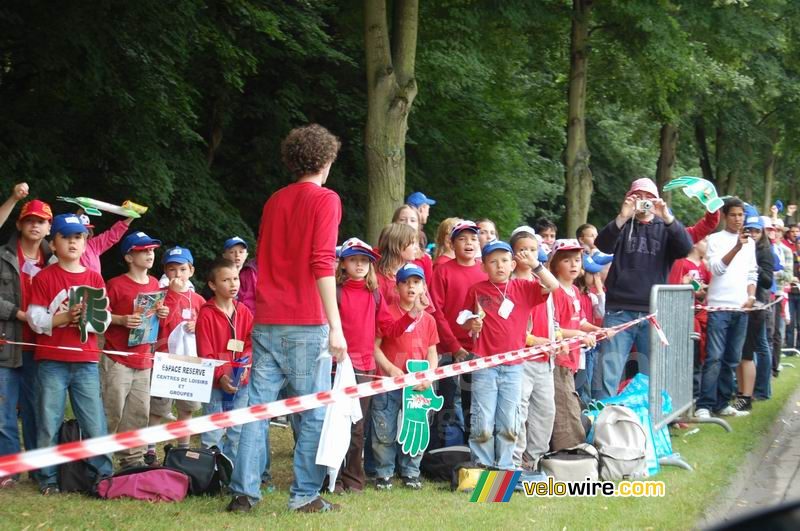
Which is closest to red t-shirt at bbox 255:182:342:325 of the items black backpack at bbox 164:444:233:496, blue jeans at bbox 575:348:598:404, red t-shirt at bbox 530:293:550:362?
black backpack at bbox 164:444:233:496

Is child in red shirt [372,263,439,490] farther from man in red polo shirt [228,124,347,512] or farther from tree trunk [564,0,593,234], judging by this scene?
tree trunk [564,0,593,234]

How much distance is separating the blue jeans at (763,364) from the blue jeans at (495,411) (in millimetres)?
5885

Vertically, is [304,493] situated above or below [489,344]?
below

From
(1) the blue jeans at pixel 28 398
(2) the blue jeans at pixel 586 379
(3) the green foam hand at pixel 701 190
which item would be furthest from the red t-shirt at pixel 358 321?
(2) the blue jeans at pixel 586 379

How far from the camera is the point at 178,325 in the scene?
8.31 metres


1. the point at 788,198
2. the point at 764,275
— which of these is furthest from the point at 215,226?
the point at 788,198

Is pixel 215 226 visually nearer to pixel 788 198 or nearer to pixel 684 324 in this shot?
pixel 684 324

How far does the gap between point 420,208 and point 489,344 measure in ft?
9.71

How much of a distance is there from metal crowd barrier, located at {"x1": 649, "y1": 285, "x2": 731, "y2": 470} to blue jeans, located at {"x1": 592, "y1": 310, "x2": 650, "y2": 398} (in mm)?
191

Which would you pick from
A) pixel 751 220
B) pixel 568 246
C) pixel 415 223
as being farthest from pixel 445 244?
pixel 751 220

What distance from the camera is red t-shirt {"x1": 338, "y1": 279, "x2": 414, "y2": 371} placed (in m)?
7.48

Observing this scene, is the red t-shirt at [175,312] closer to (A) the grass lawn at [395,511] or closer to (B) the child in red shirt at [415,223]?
(A) the grass lawn at [395,511]

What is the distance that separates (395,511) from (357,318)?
154 centimetres

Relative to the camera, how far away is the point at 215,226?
50.5 feet
